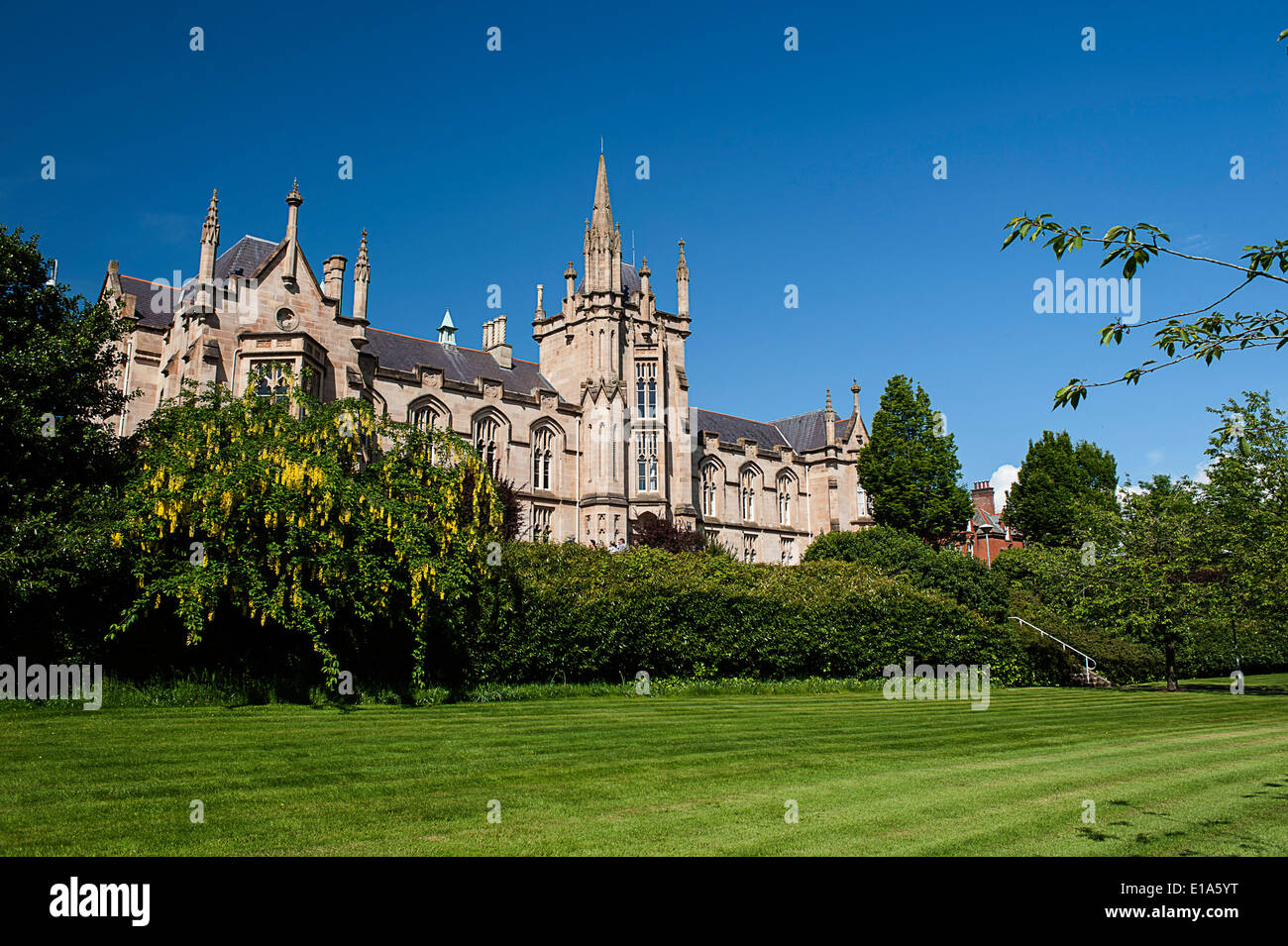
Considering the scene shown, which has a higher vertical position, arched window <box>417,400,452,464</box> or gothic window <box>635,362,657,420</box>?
gothic window <box>635,362,657,420</box>

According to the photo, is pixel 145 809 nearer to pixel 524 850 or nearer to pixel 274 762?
pixel 274 762

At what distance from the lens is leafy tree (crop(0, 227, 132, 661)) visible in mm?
14461

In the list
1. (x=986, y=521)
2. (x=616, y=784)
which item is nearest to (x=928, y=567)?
(x=616, y=784)

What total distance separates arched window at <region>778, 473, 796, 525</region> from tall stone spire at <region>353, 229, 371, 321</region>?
3552 centimetres

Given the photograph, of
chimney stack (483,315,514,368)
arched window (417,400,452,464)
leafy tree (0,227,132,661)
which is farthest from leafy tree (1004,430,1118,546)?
leafy tree (0,227,132,661)

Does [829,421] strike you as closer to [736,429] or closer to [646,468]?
[736,429]

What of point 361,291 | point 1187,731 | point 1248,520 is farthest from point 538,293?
point 1187,731

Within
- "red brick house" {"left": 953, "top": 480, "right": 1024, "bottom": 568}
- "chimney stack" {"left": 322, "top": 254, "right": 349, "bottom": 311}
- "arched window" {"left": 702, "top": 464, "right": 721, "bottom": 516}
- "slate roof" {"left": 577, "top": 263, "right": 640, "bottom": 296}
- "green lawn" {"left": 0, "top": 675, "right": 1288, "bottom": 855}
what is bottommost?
"green lawn" {"left": 0, "top": 675, "right": 1288, "bottom": 855}

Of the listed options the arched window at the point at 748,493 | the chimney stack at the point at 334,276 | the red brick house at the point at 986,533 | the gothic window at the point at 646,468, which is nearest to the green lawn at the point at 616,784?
the chimney stack at the point at 334,276

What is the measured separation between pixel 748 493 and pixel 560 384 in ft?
55.5

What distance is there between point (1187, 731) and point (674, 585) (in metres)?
11.7

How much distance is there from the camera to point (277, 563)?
15.7m

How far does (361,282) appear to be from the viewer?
125 feet

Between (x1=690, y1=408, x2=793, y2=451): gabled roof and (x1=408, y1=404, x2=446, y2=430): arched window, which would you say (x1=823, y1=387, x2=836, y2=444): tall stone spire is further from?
(x1=408, y1=404, x2=446, y2=430): arched window
